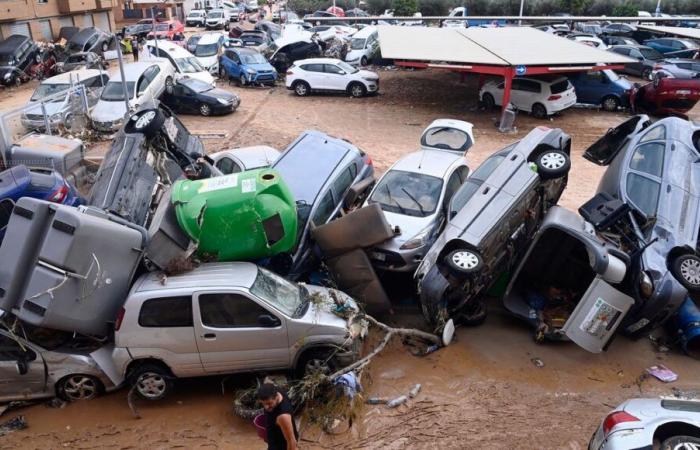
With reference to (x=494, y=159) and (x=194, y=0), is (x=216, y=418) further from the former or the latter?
(x=194, y=0)

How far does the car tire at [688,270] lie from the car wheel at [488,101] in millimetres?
13475

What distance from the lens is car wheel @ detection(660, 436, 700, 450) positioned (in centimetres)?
399

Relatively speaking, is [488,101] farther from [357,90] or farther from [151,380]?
[151,380]

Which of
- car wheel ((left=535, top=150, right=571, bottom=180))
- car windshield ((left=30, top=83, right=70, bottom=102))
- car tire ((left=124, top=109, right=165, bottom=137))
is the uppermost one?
car tire ((left=124, top=109, right=165, bottom=137))

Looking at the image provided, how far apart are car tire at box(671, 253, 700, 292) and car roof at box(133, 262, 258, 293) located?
5166 millimetres

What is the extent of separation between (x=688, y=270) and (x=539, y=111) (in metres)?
12.7

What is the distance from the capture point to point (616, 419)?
4.40 meters

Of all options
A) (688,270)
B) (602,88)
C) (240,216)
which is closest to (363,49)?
(602,88)

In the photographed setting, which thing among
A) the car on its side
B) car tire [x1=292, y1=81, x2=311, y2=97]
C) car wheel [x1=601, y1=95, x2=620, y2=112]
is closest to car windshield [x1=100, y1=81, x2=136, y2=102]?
car tire [x1=292, y1=81, x2=311, y2=97]

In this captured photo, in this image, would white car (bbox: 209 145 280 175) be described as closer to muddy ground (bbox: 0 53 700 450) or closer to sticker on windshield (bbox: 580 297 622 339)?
muddy ground (bbox: 0 53 700 450)

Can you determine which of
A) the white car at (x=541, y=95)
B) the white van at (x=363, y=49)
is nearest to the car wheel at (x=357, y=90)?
the white car at (x=541, y=95)

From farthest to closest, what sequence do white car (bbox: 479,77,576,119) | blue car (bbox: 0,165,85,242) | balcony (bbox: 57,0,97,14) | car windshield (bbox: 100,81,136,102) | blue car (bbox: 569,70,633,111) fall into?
balcony (bbox: 57,0,97,14), blue car (bbox: 569,70,633,111), white car (bbox: 479,77,576,119), car windshield (bbox: 100,81,136,102), blue car (bbox: 0,165,85,242)

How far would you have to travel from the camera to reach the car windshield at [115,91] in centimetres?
1578

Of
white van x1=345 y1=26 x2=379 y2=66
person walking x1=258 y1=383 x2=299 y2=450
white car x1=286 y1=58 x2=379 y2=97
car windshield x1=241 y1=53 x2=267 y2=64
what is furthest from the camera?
white van x1=345 y1=26 x2=379 y2=66
